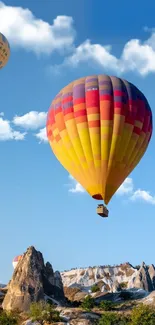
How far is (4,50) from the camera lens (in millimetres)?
99812

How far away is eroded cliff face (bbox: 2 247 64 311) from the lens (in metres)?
80.5

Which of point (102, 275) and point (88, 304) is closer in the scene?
point (88, 304)

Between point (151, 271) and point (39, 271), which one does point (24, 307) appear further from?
point (151, 271)

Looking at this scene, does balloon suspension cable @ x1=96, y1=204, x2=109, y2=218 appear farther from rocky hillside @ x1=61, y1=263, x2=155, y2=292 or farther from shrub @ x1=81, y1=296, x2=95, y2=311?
rocky hillside @ x1=61, y1=263, x2=155, y2=292

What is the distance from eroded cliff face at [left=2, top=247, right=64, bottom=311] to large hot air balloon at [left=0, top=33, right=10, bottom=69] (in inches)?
1563

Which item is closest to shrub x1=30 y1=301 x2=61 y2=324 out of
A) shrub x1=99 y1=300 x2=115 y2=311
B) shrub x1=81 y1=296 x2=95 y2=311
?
shrub x1=81 y1=296 x2=95 y2=311

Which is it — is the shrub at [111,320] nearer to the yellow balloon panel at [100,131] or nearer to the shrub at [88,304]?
the shrub at [88,304]

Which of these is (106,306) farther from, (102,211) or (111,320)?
(102,211)

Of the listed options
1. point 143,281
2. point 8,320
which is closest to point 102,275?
point 143,281

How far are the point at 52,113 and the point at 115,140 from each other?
8.89 m

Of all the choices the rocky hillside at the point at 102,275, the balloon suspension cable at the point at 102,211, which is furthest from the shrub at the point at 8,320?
the rocky hillside at the point at 102,275

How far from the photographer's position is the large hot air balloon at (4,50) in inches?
3889

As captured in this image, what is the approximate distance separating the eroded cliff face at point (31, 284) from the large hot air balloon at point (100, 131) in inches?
1387

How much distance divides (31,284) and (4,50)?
4794 cm
